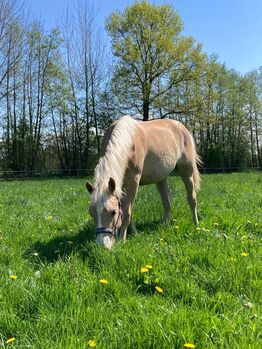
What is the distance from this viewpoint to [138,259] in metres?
3.88

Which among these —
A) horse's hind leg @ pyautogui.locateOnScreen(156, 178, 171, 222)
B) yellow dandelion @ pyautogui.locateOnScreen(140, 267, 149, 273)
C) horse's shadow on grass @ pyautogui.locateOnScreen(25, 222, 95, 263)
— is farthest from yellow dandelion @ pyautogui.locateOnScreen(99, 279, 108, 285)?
horse's hind leg @ pyautogui.locateOnScreen(156, 178, 171, 222)

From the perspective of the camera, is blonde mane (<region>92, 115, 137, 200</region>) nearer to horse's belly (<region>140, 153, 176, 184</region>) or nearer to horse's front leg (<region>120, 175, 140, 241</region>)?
horse's front leg (<region>120, 175, 140, 241</region>)

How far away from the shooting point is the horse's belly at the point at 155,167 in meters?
6.18

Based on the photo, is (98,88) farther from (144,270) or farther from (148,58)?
(144,270)

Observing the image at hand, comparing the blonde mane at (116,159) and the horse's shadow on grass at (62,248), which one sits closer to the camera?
the horse's shadow on grass at (62,248)

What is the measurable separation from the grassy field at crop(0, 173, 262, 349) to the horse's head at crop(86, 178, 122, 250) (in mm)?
145

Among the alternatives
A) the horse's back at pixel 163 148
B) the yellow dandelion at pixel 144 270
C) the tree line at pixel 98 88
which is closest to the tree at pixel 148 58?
the tree line at pixel 98 88

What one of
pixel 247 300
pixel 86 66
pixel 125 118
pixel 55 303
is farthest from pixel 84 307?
pixel 86 66

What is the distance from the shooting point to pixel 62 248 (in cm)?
482

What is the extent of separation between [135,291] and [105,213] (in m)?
1.37

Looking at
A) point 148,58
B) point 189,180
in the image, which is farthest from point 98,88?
point 189,180

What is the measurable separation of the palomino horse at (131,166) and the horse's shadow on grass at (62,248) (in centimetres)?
30

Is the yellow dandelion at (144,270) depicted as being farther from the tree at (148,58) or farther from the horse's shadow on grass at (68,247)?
the tree at (148,58)

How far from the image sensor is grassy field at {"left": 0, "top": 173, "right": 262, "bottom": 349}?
7.77 ft
